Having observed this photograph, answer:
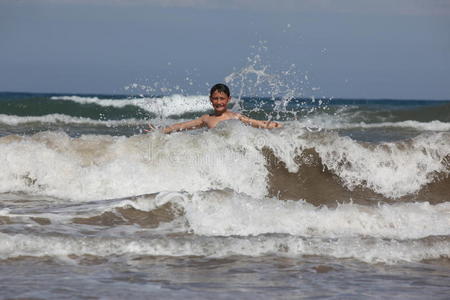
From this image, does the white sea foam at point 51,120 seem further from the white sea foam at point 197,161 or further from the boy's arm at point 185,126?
the boy's arm at point 185,126

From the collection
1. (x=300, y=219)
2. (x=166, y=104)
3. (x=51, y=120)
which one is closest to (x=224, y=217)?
(x=300, y=219)

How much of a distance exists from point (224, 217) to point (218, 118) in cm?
337

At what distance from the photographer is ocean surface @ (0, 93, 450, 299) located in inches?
194

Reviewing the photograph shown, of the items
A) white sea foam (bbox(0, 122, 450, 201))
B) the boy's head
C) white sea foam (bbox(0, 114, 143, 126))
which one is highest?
the boy's head

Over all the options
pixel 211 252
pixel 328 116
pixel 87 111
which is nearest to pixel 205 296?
pixel 211 252

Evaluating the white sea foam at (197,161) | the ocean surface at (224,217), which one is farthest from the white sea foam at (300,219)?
the white sea foam at (197,161)

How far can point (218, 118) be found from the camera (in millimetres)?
9680

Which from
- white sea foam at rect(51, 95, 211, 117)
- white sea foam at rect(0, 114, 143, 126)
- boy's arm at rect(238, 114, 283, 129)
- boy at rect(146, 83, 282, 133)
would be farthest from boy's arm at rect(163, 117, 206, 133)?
white sea foam at rect(51, 95, 211, 117)

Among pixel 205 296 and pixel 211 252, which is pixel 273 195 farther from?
pixel 205 296

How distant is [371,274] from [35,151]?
209 inches

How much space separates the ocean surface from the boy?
0.14 meters

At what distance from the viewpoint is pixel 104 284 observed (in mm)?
4727

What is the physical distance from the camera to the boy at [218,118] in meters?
9.27

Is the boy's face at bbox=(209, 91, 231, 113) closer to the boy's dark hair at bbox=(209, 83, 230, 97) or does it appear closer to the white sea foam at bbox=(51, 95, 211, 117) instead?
the boy's dark hair at bbox=(209, 83, 230, 97)
